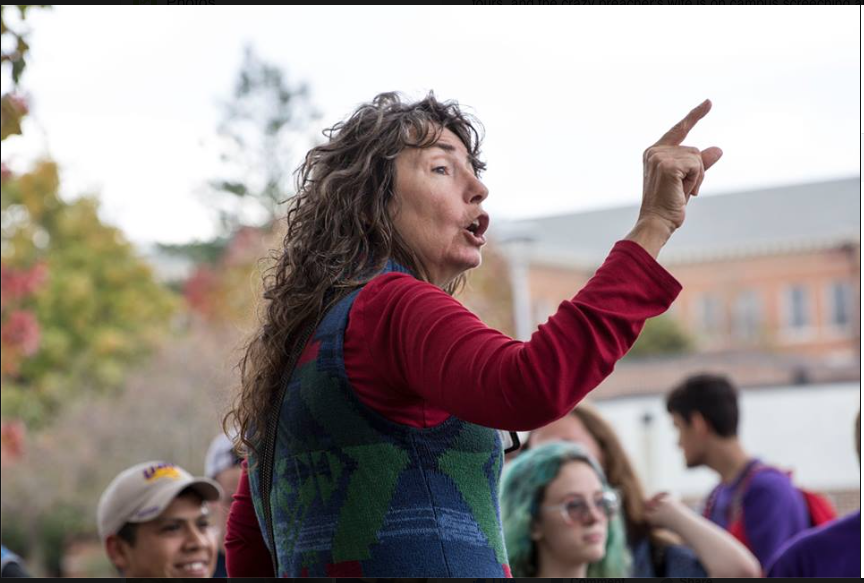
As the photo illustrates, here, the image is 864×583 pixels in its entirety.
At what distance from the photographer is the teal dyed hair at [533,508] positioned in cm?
448

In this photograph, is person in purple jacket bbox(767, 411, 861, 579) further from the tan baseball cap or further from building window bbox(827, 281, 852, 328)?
building window bbox(827, 281, 852, 328)

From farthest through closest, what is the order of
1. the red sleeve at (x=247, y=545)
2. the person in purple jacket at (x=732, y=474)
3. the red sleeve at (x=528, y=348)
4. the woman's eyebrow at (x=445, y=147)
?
the person in purple jacket at (x=732, y=474)
the red sleeve at (x=247, y=545)
the woman's eyebrow at (x=445, y=147)
the red sleeve at (x=528, y=348)

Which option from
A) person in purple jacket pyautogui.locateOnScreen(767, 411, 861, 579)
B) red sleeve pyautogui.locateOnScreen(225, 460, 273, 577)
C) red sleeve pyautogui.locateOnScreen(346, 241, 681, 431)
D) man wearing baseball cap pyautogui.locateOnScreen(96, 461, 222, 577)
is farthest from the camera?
man wearing baseball cap pyautogui.locateOnScreen(96, 461, 222, 577)

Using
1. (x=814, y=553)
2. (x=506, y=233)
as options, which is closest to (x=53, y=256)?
(x=506, y=233)

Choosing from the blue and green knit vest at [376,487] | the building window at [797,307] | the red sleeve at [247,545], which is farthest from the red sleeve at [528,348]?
the building window at [797,307]

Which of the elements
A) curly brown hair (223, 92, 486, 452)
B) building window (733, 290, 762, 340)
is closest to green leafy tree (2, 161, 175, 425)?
curly brown hair (223, 92, 486, 452)

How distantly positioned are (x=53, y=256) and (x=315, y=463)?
1373 inches

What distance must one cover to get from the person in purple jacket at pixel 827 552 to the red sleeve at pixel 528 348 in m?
1.91

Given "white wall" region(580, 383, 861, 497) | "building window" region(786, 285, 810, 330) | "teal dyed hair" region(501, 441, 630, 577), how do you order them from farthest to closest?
1. "building window" region(786, 285, 810, 330)
2. "white wall" region(580, 383, 861, 497)
3. "teal dyed hair" region(501, 441, 630, 577)

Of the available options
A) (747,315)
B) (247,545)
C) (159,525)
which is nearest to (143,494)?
(159,525)

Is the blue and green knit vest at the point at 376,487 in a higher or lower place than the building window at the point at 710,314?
lower

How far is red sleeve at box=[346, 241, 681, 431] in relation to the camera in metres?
1.80

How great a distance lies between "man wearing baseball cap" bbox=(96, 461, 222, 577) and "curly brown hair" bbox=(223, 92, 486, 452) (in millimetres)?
2059

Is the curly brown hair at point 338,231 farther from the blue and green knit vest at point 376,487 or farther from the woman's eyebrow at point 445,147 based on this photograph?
the blue and green knit vest at point 376,487
